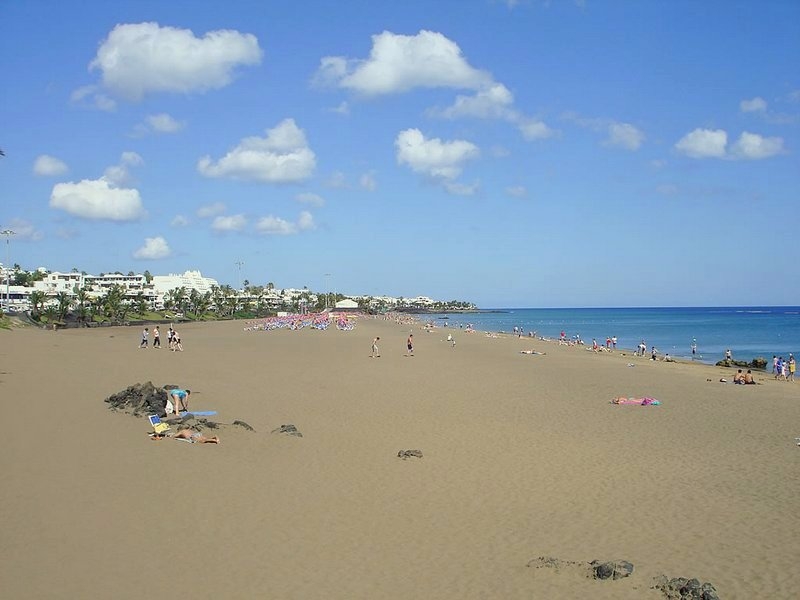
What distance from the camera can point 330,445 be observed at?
12961mm

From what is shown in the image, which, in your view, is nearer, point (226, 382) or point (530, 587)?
point (530, 587)

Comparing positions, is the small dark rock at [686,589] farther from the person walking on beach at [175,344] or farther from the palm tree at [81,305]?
the palm tree at [81,305]

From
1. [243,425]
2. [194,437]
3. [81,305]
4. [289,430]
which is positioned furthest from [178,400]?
[81,305]

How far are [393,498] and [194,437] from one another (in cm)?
485

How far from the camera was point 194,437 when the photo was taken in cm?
1252

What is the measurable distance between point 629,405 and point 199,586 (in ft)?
50.5

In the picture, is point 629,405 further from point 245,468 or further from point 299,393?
point 245,468

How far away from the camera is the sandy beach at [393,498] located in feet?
22.4

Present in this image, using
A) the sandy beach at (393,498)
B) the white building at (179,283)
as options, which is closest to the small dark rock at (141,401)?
the sandy beach at (393,498)

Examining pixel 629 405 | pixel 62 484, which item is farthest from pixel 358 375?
pixel 62 484

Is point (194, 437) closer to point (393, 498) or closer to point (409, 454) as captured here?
point (409, 454)

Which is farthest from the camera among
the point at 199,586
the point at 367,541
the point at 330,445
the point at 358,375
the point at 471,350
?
the point at 471,350

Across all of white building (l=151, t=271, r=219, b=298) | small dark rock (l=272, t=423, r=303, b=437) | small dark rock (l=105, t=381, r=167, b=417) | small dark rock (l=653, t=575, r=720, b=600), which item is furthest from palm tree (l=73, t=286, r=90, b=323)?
small dark rock (l=653, t=575, r=720, b=600)

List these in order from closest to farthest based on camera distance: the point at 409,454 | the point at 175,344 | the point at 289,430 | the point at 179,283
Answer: the point at 409,454
the point at 289,430
the point at 175,344
the point at 179,283
